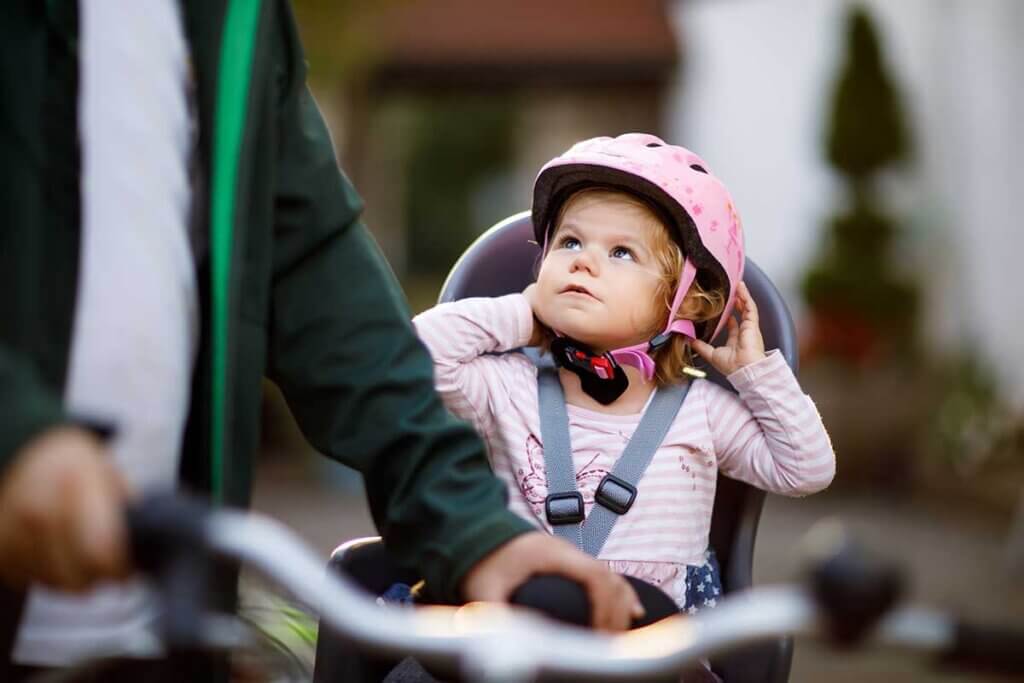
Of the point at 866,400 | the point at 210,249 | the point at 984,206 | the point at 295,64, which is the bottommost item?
the point at 866,400

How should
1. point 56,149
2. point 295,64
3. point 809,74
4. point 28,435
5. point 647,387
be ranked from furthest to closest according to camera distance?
point 809,74
point 647,387
point 295,64
point 56,149
point 28,435

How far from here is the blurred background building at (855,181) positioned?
330 inches

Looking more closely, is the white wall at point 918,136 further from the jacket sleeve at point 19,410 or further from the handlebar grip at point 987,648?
the jacket sleeve at point 19,410

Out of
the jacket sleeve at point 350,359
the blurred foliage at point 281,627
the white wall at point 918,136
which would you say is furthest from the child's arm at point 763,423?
the white wall at point 918,136

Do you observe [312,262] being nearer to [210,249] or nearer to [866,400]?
[210,249]

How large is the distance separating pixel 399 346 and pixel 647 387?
0.87m

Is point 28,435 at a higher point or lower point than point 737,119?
higher

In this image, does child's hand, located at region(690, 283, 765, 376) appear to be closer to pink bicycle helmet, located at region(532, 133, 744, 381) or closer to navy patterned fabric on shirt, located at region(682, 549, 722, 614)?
pink bicycle helmet, located at region(532, 133, 744, 381)

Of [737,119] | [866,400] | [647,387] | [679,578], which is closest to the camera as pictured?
[679,578]

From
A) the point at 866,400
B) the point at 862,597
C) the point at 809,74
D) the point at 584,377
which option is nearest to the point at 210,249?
the point at 862,597

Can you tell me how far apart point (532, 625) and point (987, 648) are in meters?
Result: 0.34

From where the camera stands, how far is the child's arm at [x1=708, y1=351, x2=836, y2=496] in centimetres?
221

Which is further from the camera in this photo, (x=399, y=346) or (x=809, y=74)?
(x=809, y=74)

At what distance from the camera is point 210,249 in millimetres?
1378
